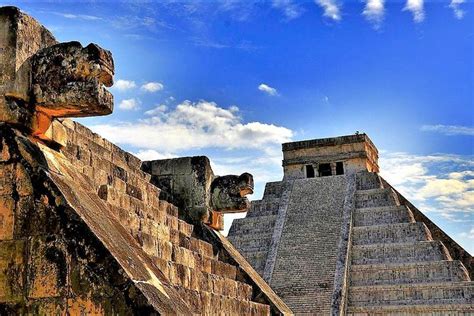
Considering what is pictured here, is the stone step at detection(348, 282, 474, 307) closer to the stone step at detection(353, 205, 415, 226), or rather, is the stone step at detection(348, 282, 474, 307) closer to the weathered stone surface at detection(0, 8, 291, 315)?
the stone step at detection(353, 205, 415, 226)

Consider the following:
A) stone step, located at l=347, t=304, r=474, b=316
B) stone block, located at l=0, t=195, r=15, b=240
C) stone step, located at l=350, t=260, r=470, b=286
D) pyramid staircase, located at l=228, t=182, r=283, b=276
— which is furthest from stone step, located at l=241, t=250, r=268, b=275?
stone block, located at l=0, t=195, r=15, b=240

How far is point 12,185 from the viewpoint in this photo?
4.06m

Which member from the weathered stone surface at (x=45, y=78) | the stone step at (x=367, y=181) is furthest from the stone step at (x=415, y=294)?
the weathered stone surface at (x=45, y=78)

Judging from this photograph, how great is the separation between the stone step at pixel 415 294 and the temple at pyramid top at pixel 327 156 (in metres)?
9.35

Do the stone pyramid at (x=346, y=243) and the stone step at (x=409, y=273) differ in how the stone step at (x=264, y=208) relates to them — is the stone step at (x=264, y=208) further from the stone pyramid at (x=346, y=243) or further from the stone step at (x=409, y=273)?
the stone step at (x=409, y=273)

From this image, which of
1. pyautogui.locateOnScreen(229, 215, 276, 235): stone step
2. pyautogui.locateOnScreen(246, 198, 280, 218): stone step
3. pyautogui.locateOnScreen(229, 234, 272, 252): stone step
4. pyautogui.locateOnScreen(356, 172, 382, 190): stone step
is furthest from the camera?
pyautogui.locateOnScreen(246, 198, 280, 218): stone step

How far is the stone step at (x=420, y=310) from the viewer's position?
58.7 ft

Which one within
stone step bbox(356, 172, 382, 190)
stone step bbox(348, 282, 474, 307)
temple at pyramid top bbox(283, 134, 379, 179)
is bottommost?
stone step bbox(348, 282, 474, 307)

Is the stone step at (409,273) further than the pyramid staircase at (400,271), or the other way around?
the stone step at (409,273)

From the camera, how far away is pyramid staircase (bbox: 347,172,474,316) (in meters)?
18.4

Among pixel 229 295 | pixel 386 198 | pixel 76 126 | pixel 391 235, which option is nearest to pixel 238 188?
pixel 229 295

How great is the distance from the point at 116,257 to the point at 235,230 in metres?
21.1

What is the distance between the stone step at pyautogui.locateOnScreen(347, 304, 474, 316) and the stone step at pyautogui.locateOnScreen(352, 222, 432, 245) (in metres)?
3.24

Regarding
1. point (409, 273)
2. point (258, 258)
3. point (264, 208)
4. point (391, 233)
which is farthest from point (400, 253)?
point (264, 208)
